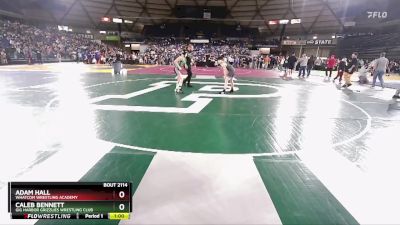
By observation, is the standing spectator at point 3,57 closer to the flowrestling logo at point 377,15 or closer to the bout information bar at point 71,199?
the bout information bar at point 71,199

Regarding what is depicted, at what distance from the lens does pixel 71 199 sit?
2.09 meters

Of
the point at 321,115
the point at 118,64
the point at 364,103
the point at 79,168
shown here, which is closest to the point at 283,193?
the point at 79,168

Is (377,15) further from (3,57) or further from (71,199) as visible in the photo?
(3,57)

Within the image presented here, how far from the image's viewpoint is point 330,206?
114 inches

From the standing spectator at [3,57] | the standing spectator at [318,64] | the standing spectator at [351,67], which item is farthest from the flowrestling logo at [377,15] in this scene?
the standing spectator at [3,57]

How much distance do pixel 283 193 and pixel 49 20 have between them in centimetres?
5160

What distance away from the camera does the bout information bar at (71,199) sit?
2.08m

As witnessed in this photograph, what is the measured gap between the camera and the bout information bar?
2.08 metres

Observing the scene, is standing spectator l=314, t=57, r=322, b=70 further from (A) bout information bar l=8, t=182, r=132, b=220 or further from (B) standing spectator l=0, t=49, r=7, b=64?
(A) bout information bar l=8, t=182, r=132, b=220

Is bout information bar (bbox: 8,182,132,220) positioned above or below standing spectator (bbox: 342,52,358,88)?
below

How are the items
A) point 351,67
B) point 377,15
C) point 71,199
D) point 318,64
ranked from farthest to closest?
point 318,64 → point 377,15 → point 351,67 → point 71,199

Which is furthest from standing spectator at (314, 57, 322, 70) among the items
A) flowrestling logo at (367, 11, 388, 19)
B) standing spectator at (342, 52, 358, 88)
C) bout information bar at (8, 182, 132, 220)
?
bout information bar at (8, 182, 132, 220)

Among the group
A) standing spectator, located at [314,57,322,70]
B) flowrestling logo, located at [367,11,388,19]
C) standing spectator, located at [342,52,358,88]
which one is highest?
flowrestling logo, located at [367,11,388,19]

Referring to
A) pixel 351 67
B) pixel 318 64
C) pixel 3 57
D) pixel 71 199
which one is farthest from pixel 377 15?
pixel 3 57
